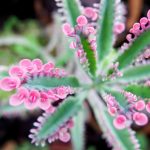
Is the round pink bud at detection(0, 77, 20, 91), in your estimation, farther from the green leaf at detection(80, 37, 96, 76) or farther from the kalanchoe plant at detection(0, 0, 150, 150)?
the green leaf at detection(80, 37, 96, 76)

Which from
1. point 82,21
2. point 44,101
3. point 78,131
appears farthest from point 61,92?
point 78,131

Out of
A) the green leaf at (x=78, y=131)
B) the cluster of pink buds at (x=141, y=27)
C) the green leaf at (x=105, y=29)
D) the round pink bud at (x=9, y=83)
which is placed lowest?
the round pink bud at (x=9, y=83)

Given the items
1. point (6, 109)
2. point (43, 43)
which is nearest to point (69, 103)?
point (6, 109)

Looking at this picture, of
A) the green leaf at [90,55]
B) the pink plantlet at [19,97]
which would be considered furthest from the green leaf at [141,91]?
the pink plantlet at [19,97]

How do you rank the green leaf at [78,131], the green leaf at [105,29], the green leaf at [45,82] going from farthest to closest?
the green leaf at [78,131] < the green leaf at [105,29] < the green leaf at [45,82]

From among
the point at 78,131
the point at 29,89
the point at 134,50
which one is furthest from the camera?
the point at 78,131

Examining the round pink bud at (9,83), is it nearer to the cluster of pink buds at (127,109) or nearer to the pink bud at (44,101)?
the pink bud at (44,101)

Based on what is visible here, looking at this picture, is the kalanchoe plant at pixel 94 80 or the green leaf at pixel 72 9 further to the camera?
the green leaf at pixel 72 9

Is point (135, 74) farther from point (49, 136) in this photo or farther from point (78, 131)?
point (78, 131)
